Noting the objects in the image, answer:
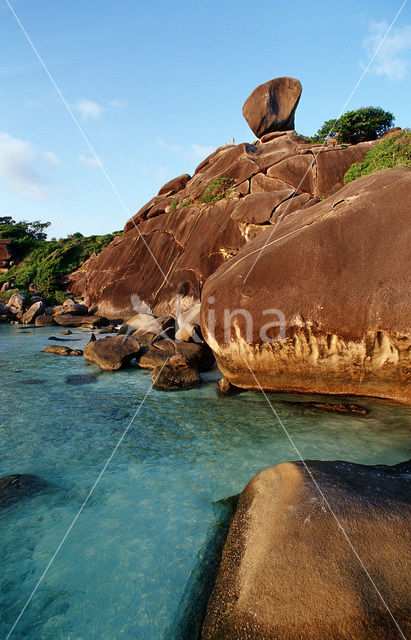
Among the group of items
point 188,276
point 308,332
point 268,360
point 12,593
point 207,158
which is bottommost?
point 12,593

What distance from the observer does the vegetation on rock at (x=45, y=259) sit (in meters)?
27.1

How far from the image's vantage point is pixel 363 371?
4.96 m

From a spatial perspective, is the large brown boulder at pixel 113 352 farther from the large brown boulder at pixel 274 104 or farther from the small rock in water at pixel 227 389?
the large brown boulder at pixel 274 104

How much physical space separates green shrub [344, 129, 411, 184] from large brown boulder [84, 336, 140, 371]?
9.79 meters

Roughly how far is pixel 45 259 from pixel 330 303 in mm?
28982

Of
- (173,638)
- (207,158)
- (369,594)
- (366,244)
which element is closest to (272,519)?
(369,594)

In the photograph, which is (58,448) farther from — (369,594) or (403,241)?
(403,241)

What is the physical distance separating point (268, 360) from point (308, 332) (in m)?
0.86

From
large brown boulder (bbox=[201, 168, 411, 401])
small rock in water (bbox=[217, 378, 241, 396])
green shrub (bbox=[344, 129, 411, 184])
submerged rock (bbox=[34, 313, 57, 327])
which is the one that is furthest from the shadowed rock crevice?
submerged rock (bbox=[34, 313, 57, 327])

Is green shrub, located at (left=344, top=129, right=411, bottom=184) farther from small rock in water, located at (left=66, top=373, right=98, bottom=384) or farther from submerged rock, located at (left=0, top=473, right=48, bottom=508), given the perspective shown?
submerged rock, located at (left=0, top=473, right=48, bottom=508)

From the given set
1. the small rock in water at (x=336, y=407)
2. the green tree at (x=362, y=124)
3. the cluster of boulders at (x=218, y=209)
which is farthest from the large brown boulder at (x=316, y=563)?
the green tree at (x=362, y=124)

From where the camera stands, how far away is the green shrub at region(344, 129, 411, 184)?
11.6m

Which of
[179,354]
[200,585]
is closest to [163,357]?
[179,354]

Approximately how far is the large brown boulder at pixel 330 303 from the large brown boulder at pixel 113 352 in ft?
10.1
